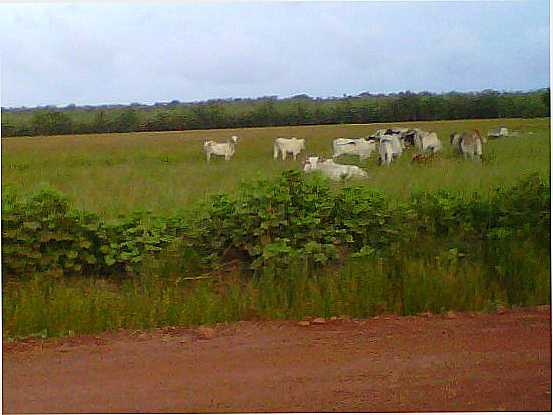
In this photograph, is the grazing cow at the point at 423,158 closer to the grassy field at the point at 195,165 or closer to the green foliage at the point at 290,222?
the grassy field at the point at 195,165

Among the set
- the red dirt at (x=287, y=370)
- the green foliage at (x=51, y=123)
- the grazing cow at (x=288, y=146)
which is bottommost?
the red dirt at (x=287, y=370)

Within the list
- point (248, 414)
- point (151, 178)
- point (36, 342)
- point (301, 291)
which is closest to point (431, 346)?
point (301, 291)

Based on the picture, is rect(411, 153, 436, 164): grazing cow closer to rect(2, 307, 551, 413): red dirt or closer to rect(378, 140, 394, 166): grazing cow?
rect(378, 140, 394, 166): grazing cow

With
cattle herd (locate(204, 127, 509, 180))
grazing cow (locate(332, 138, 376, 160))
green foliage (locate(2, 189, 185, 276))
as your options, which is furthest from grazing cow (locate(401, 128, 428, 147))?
green foliage (locate(2, 189, 185, 276))

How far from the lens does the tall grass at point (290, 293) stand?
5039 mm

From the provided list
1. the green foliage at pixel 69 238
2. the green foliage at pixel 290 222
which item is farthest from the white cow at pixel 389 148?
the green foliage at pixel 69 238

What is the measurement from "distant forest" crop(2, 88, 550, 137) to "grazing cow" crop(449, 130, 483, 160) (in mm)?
132

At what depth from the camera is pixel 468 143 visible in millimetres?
5324

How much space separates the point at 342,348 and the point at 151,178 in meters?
1.66

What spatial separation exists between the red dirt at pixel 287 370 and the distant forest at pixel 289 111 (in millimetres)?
1345

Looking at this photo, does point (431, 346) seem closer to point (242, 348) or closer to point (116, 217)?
point (242, 348)

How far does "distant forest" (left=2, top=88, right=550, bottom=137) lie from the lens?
5.08 m

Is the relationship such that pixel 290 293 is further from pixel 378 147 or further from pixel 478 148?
pixel 478 148

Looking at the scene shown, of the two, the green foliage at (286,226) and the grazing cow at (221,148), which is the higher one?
the grazing cow at (221,148)
